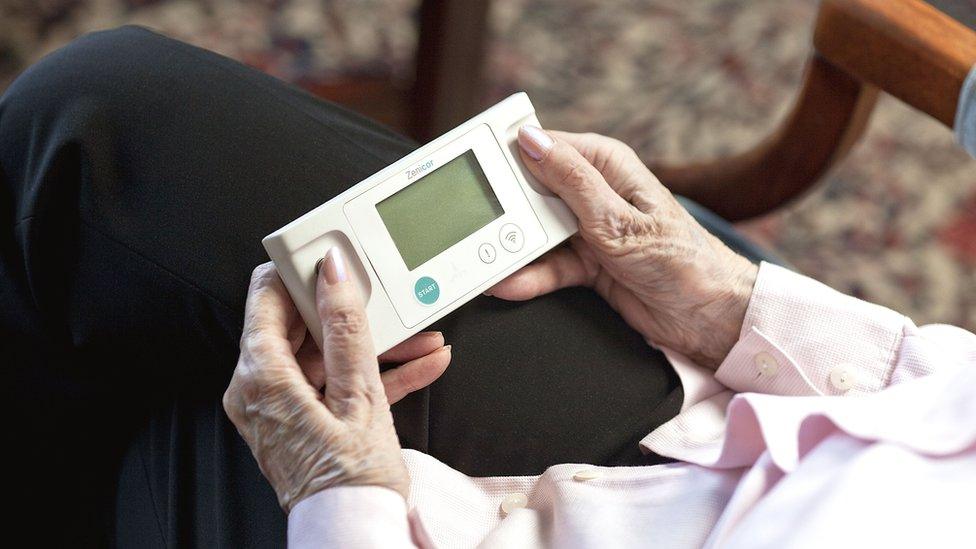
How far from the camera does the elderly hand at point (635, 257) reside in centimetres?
67

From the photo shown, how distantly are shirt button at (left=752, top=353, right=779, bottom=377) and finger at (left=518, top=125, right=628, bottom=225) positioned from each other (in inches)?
6.2

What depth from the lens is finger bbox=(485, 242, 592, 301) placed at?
0.69 m

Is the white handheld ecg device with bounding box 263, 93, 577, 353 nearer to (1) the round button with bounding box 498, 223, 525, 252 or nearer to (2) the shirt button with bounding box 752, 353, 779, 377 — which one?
(1) the round button with bounding box 498, 223, 525, 252

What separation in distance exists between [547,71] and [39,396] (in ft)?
4.24

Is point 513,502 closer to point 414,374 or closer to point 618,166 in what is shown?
point 414,374

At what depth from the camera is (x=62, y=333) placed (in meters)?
0.67

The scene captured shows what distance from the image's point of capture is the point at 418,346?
65cm

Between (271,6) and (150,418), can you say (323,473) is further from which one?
(271,6)

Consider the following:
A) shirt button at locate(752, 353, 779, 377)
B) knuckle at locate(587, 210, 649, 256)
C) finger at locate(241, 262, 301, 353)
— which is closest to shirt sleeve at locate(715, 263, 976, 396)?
shirt button at locate(752, 353, 779, 377)

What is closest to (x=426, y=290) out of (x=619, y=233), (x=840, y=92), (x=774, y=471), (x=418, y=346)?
(x=418, y=346)

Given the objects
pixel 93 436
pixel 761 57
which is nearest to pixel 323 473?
pixel 93 436

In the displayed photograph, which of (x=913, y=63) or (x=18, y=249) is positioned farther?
Result: (x=913, y=63)

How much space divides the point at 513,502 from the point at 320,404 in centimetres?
17

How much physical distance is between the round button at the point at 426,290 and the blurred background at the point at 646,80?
88cm
